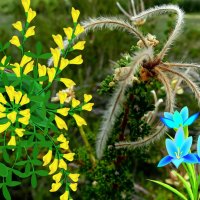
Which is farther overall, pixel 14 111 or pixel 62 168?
pixel 62 168

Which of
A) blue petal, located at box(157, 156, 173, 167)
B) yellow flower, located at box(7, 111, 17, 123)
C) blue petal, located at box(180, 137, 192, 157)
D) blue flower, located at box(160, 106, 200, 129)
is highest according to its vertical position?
yellow flower, located at box(7, 111, 17, 123)

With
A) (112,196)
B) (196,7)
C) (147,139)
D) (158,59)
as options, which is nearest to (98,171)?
(112,196)

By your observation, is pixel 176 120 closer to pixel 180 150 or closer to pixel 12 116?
pixel 180 150

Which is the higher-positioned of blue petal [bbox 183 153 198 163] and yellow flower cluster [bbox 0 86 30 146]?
yellow flower cluster [bbox 0 86 30 146]

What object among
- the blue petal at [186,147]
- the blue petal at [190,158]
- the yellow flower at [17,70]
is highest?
the yellow flower at [17,70]

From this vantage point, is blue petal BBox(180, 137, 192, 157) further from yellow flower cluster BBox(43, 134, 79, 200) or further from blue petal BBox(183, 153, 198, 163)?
yellow flower cluster BBox(43, 134, 79, 200)

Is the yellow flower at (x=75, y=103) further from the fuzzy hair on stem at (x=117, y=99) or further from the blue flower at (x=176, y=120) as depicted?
the blue flower at (x=176, y=120)

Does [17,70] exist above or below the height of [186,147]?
above

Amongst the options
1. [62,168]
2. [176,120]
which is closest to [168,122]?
[176,120]

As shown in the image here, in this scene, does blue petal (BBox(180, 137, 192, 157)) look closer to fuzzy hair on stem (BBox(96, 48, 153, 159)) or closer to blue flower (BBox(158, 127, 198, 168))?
blue flower (BBox(158, 127, 198, 168))

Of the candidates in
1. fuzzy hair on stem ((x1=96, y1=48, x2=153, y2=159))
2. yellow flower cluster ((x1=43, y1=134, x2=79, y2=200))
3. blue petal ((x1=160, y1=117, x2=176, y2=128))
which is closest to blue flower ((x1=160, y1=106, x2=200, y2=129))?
blue petal ((x1=160, y1=117, x2=176, y2=128))

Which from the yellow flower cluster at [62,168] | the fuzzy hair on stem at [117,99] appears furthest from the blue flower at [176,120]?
the yellow flower cluster at [62,168]

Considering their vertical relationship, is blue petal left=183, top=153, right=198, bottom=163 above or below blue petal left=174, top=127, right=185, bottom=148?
below

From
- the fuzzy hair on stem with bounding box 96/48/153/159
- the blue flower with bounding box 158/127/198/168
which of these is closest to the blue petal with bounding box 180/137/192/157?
the blue flower with bounding box 158/127/198/168
